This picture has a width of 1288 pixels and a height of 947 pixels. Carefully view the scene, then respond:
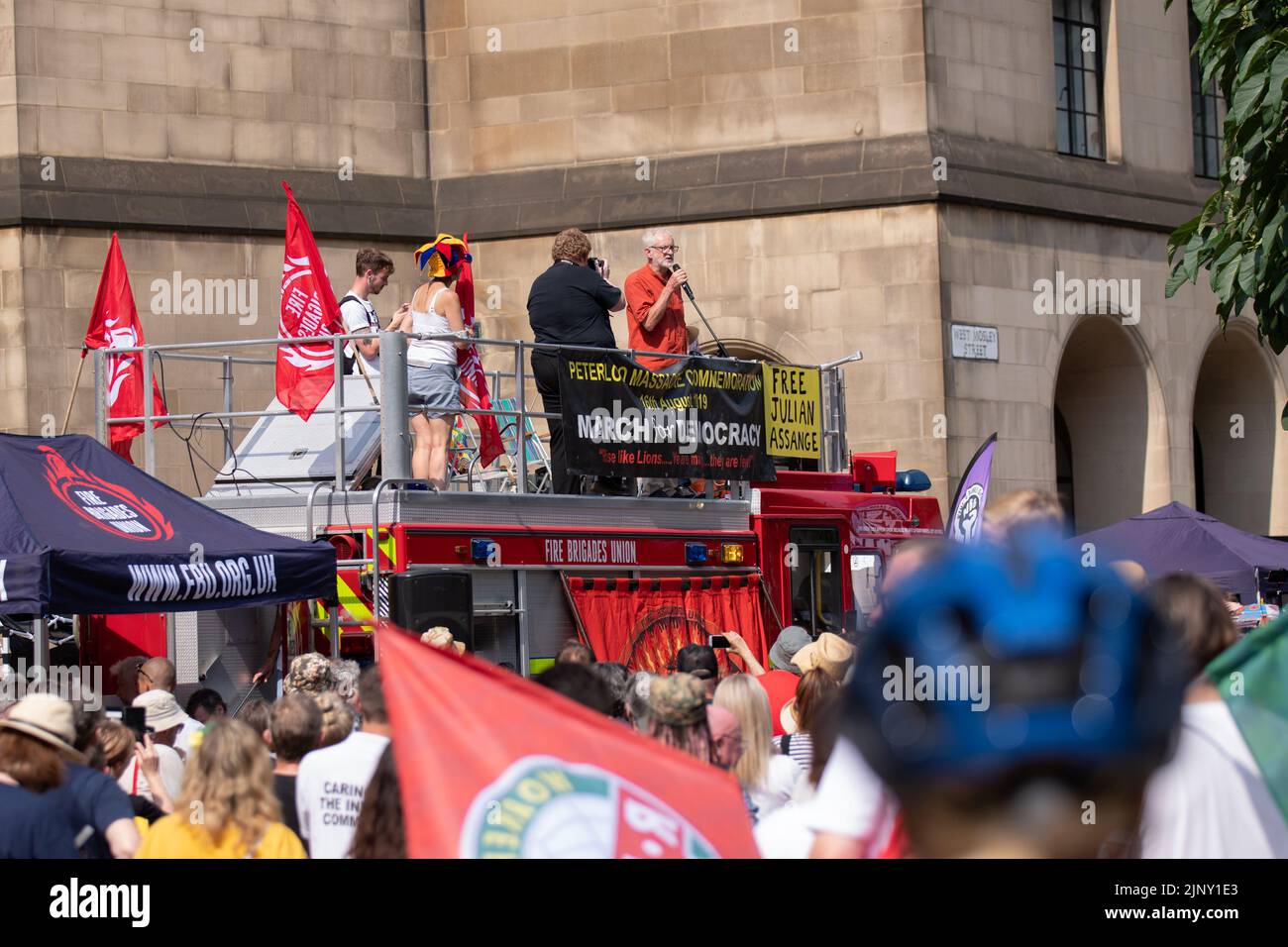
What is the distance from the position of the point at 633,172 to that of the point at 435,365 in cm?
965

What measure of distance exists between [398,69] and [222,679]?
1157cm

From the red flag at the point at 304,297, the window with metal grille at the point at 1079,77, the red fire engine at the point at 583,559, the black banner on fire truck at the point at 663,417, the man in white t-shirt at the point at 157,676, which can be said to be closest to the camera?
the man in white t-shirt at the point at 157,676

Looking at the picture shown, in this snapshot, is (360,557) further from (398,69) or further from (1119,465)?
(1119,465)

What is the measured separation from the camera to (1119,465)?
2375 cm

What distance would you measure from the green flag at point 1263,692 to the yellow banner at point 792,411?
9924mm

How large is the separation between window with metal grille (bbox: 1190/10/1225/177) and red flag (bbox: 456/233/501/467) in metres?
13.5

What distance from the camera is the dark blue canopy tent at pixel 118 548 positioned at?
976 cm

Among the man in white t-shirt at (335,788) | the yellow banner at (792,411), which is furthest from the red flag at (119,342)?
the man in white t-shirt at (335,788)

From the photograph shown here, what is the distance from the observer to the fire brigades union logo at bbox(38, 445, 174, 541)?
1055 cm

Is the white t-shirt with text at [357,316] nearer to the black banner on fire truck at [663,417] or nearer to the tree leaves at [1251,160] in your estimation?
the black banner on fire truck at [663,417]

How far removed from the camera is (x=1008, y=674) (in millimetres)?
2855

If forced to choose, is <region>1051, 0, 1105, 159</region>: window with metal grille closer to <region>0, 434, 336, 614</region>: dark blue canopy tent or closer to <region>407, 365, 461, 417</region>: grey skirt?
<region>407, 365, 461, 417</region>: grey skirt

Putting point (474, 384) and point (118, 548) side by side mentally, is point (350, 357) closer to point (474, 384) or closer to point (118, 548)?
point (474, 384)
